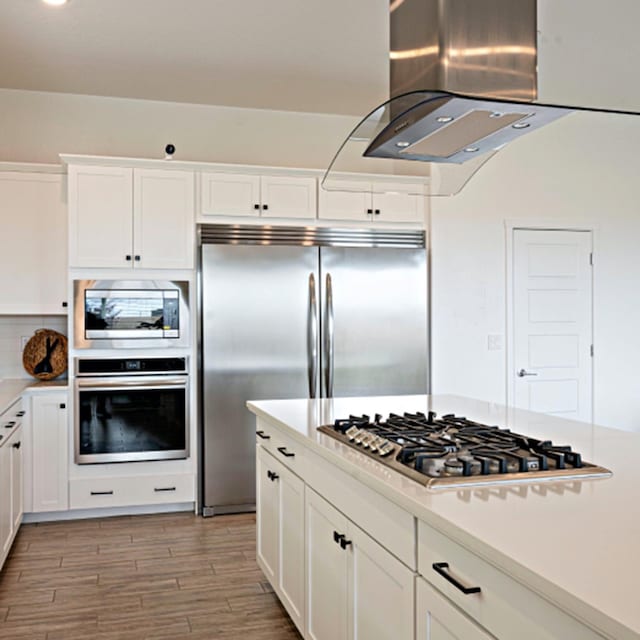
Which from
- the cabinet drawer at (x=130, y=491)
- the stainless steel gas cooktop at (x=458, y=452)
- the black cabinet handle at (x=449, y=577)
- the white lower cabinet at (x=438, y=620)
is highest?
the stainless steel gas cooktop at (x=458, y=452)

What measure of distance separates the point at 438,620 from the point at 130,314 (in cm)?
352

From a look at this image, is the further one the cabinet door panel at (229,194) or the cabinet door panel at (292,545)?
A: the cabinet door panel at (229,194)

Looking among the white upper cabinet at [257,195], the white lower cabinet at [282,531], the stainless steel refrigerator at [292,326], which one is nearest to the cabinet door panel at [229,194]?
the white upper cabinet at [257,195]

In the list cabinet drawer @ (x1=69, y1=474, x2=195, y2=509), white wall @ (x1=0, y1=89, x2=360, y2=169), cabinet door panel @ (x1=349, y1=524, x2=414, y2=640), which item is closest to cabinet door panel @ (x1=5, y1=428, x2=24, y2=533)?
cabinet drawer @ (x1=69, y1=474, x2=195, y2=509)

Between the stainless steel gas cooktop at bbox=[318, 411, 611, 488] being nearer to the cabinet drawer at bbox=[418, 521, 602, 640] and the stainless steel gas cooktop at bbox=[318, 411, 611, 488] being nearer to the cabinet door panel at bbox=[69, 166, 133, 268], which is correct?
the cabinet drawer at bbox=[418, 521, 602, 640]

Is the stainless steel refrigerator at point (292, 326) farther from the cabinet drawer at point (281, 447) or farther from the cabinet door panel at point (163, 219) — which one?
the cabinet drawer at point (281, 447)

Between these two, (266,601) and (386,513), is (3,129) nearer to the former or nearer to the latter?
(266,601)

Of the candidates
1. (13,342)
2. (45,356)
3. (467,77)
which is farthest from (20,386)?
(467,77)

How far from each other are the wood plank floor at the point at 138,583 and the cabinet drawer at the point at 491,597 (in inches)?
63.7

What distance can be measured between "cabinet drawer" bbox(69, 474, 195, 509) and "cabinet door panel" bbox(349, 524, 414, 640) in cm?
285

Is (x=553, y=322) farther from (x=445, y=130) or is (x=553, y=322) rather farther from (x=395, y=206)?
(x=445, y=130)

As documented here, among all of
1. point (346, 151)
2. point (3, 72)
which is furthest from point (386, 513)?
point (3, 72)

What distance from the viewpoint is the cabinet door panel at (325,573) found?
2211 millimetres

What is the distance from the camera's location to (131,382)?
184 inches
